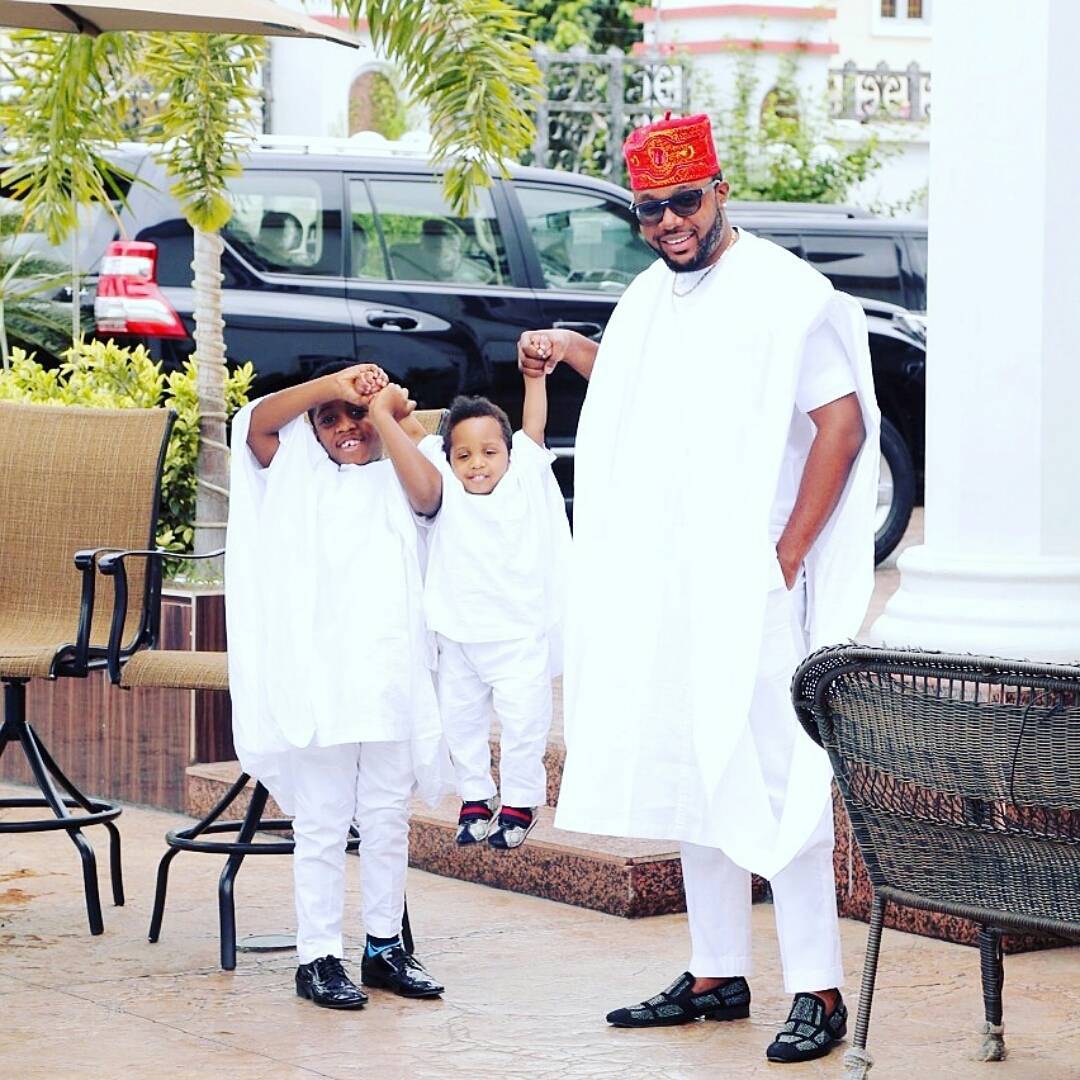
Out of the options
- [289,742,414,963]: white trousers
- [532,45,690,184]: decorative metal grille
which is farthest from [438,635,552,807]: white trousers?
[532,45,690,184]: decorative metal grille

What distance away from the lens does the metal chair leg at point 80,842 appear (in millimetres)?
5848

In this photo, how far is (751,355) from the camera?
15.6 feet

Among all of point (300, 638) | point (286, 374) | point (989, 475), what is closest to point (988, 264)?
point (989, 475)

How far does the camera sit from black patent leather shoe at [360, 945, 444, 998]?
5.16m

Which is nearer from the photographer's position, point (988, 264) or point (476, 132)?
point (988, 264)

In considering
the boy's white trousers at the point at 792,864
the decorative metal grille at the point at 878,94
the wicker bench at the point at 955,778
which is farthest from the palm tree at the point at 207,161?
the decorative metal grille at the point at 878,94

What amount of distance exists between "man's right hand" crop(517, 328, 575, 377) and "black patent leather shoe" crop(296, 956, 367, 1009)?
4.49 feet

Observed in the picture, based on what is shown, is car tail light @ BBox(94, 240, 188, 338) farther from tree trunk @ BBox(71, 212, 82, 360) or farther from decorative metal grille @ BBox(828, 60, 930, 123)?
decorative metal grille @ BBox(828, 60, 930, 123)

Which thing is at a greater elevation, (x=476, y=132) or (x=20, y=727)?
(x=476, y=132)

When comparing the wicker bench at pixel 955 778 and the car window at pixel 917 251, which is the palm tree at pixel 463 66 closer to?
the wicker bench at pixel 955 778

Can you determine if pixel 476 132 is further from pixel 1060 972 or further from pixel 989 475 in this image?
pixel 1060 972

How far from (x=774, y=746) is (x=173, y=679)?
69.1 inches

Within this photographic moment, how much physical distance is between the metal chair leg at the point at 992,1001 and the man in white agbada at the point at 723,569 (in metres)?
0.30

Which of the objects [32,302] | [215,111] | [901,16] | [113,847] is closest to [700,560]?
[113,847]
